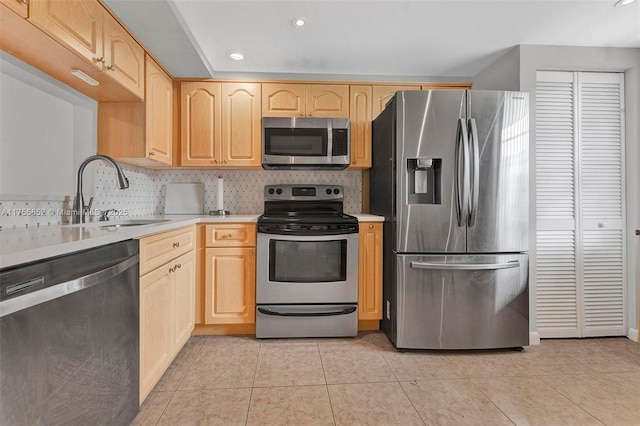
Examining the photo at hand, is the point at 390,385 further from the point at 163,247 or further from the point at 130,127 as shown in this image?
the point at 130,127

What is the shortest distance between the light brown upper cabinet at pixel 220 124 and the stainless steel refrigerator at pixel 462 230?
1.31 m

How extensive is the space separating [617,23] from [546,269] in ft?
5.81

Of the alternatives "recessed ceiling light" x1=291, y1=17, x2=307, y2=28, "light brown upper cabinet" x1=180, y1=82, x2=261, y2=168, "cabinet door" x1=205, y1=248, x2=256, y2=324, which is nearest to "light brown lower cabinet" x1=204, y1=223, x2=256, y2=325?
"cabinet door" x1=205, y1=248, x2=256, y2=324

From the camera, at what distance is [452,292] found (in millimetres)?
2250

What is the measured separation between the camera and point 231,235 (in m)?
2.52

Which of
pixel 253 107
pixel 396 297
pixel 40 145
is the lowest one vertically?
pixel 396 297

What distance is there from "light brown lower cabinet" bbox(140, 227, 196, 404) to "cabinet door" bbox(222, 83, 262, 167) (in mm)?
854

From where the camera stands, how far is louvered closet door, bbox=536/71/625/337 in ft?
8.02

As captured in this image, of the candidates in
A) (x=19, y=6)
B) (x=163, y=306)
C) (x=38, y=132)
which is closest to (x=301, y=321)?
(x=163, y=306)

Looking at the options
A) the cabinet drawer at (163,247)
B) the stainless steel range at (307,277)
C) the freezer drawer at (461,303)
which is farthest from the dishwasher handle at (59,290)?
the freezer drawer at (461,303)

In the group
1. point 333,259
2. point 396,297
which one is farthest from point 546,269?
point 333,259

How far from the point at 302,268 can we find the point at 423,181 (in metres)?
1.14

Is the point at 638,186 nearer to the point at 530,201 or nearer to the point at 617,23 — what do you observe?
the point at 530,201

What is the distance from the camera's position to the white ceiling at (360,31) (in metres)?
1.93
